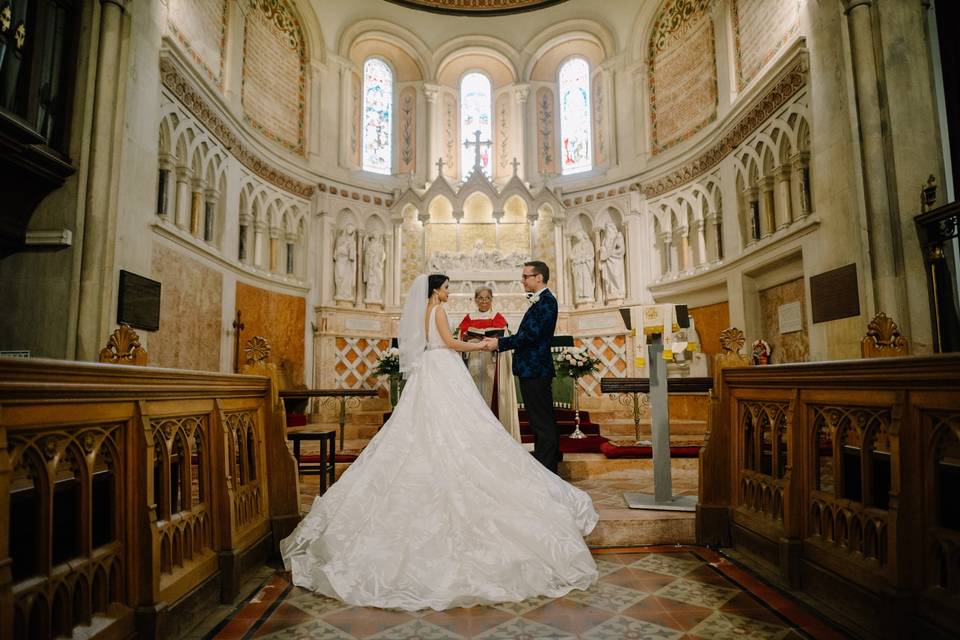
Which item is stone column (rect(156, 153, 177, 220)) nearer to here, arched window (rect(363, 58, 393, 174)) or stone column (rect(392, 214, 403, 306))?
stone column (rect(392, 214, 403, 306))

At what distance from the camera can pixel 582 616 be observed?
2859 millimetres

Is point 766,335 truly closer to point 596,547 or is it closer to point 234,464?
point 596,547

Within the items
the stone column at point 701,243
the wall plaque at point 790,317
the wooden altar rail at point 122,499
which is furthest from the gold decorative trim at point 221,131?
the wall plaque at point 790,317

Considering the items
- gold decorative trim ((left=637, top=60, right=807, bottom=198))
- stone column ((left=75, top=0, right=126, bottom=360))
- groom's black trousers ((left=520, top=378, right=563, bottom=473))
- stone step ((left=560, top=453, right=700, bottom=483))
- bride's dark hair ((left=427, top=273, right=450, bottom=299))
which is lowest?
stone step ((left=560, top=453, right=700, bottom=483))

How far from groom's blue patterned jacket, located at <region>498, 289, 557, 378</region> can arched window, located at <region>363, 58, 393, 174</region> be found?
934 cm

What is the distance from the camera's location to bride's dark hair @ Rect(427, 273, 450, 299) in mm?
4461

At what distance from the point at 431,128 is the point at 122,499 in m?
12.2

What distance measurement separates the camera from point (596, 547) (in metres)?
4.10

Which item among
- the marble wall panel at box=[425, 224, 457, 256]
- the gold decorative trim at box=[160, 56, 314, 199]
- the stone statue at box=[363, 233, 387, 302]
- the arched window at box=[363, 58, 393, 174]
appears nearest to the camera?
the gold decorative trim at box=[160, 56, 314, 199]

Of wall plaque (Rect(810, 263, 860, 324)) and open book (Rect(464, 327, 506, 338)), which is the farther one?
wall plaque (Rect(810, 263, 860, 324))

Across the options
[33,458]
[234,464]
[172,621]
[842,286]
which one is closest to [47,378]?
[33,458]

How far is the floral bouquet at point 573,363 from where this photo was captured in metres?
7.96

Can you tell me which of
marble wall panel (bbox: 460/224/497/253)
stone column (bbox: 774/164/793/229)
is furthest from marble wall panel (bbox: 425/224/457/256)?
stone column (bbox: 774/164/793/229)

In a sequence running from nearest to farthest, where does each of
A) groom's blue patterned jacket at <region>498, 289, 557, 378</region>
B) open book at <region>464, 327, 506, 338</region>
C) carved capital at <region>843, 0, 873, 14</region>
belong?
1. groom's blue patterned jacket at <region>498, 289, 557, 378</region>
2. open book at <region>464, 327, 506, 338</region>
3. carved capital at <region>843, 0, 873, 14</region>
